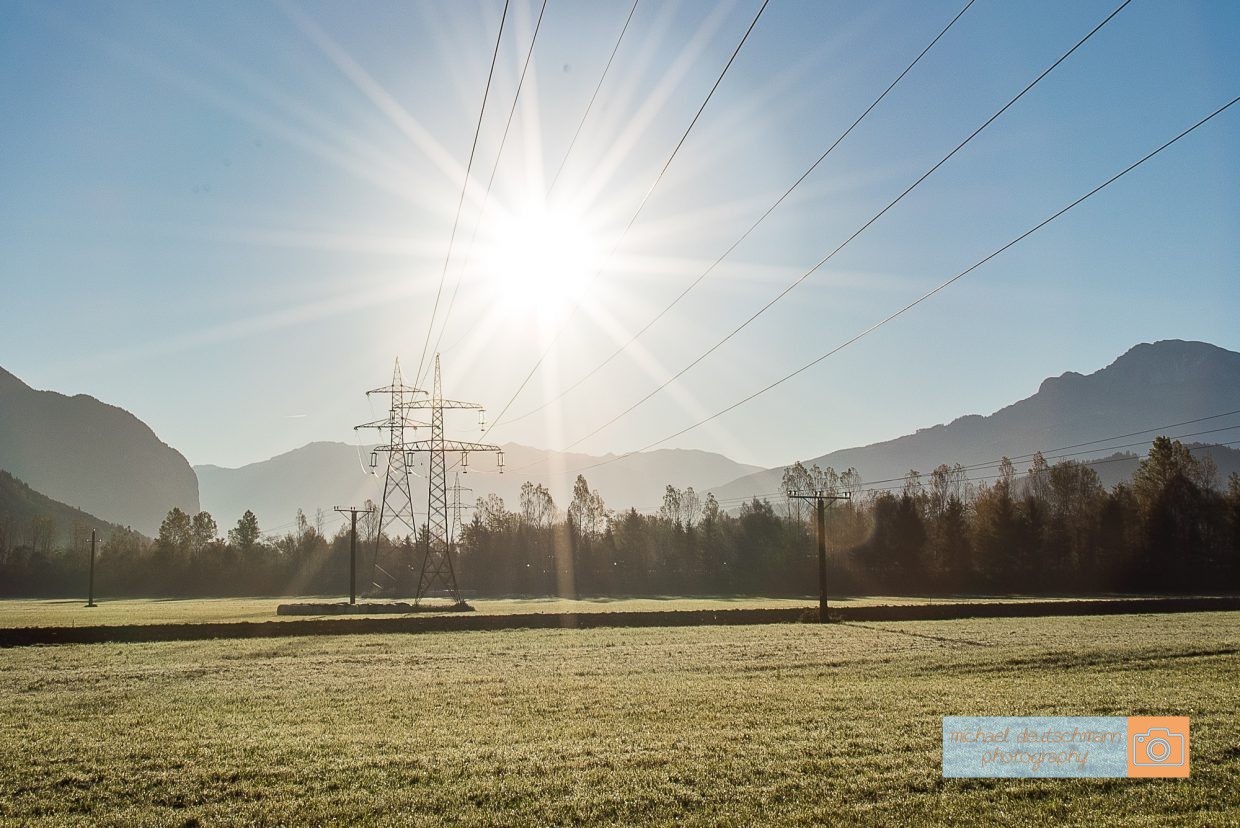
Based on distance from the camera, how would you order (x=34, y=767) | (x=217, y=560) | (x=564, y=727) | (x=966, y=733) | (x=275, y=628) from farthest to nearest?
(x=217, y=560)
(x=275, y=628)
(x=564, y=727)
(x=966, y=733)
(x=34, y=767)

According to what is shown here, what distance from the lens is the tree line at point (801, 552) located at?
101 metres

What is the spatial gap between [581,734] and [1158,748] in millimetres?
10307

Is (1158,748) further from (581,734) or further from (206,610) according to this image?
(206,610)

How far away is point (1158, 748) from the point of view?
569 inches

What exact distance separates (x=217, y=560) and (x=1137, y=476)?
443ft

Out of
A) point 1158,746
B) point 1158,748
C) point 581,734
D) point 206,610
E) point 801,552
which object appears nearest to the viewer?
point 1158,748

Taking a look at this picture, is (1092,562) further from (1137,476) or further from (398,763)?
(398,763)

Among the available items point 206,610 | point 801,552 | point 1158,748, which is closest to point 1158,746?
point 1158,748

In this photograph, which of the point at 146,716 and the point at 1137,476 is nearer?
the point at 146,716

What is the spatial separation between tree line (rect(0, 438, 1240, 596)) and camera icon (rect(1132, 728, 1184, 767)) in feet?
255

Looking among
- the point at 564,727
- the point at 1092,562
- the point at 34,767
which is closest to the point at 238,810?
the point at 34,767

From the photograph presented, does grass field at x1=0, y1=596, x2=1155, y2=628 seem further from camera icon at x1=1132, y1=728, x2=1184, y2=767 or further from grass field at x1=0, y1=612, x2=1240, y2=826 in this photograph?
camera icon at x1=1132, y1=728, x2=1184, y2=767

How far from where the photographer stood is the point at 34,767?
1378cm

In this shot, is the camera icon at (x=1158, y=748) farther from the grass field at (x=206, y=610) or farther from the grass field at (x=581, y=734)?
the grass field at (x=206, y=610)
